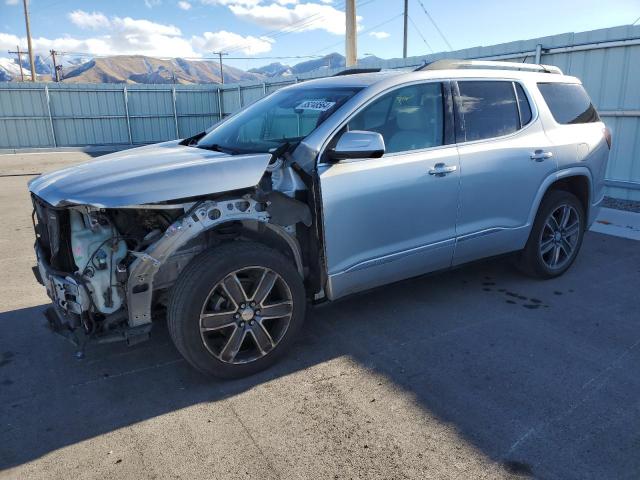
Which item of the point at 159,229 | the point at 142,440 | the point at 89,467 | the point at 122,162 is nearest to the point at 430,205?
the point at 159,229

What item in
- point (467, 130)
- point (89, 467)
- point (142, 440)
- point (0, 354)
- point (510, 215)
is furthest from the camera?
point (510, 215)

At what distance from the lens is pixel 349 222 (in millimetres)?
3373

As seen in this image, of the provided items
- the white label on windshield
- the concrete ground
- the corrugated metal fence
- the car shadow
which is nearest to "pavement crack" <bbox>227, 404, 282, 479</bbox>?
the concrete ground

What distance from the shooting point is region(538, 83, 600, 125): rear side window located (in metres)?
4.68

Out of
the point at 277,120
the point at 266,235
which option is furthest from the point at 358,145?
the point at 277,120

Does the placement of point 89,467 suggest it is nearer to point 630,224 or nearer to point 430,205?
point 430,205

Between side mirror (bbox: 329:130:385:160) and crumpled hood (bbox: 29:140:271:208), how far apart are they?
1.53ft

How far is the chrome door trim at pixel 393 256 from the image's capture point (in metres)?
3.50

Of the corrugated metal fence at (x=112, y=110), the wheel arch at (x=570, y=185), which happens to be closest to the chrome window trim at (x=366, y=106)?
the wheel arch at (x=570, y=185)

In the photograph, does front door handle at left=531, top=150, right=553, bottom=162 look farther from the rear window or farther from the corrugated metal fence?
the corrugated metal fence

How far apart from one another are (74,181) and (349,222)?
172 centimetres

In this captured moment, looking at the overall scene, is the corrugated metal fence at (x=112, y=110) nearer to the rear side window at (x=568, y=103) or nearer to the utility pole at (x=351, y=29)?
the utility pole at (x=351, y=29)

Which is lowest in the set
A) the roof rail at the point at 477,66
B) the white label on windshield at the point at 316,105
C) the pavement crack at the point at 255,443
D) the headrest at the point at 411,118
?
the pavement crack at the point at 255,443

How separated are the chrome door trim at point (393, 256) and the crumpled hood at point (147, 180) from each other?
0.95 m
